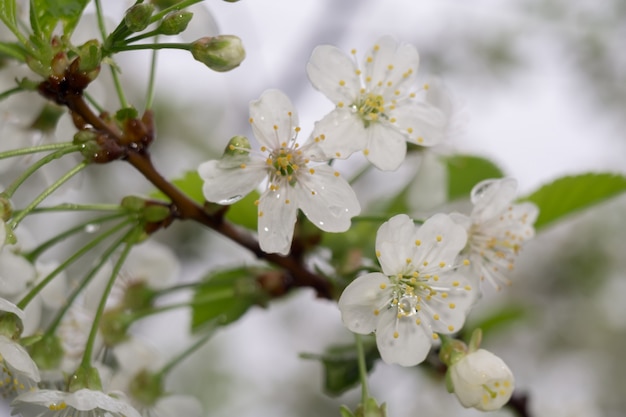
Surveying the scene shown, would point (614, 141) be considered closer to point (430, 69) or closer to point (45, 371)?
point (430, 69)

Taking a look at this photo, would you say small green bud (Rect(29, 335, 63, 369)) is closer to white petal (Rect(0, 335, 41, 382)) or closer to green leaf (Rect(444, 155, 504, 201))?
white petal (Rect(0, 335, 41, 382))

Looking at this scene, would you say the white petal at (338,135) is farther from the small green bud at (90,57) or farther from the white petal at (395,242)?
the small green bud at (90,57)

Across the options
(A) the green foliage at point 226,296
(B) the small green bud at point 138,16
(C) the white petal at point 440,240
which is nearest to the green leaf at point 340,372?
(A) the green foliage at point 226,296

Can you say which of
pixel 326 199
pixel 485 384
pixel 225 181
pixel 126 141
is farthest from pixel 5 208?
pixel 485 384

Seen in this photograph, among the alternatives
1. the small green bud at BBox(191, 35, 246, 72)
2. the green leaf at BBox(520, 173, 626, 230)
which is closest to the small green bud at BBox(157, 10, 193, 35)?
the small green bud at BBox(191, 35, 246, 72)

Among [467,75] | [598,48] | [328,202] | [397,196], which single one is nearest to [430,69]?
[467,75]

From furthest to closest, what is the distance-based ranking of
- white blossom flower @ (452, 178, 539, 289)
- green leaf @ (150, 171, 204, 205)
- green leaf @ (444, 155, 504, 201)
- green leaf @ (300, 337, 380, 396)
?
green leaf @ (444, 155, 504, 201), green leaf @ (300, 337, 380, 396), green leaf @ (150, 171, 204, 205), white blossom flower @ (452, 178, 539, 289)
